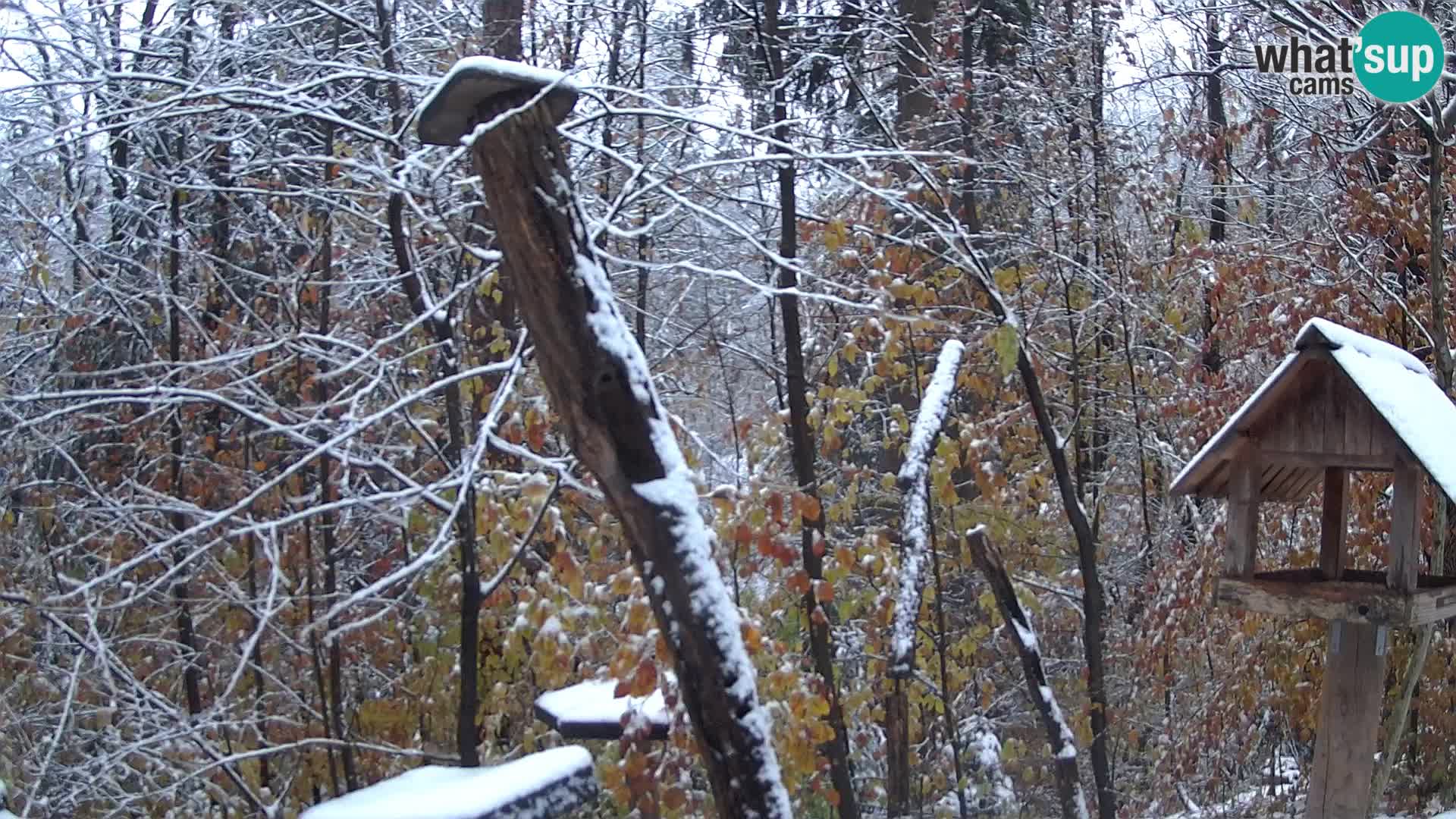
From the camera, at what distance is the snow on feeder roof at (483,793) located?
2.84 meters

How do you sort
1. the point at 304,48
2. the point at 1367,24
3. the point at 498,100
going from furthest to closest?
the point at 1367,24, the point at 304,48, the point at 498,100

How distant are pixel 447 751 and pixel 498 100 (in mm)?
4205

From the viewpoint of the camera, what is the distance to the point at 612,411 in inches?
116

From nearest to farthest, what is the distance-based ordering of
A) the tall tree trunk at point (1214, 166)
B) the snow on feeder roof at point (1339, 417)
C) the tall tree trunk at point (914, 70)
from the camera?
1. the snow on feeder roof at point (1339, 417)
2. the tall tree trunk at point (914, 70)
3. the tall tree trunk at point (1214, 166)

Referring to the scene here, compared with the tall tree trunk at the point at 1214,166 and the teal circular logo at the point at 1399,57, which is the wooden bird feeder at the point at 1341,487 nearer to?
the teal circular logo at the point at 1399,57

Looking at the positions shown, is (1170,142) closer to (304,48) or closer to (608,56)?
(608,56)

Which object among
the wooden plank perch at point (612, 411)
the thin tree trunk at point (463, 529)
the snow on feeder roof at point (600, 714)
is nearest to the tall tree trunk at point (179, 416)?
the thin tree trunk at point (463, 529)

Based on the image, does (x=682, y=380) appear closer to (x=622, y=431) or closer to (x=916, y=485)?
(x=916, y=485)

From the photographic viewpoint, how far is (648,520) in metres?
2.96

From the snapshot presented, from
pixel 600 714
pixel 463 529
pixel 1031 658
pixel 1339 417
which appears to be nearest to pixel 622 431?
pixel 600 714

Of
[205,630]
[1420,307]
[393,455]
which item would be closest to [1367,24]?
[1420,307]

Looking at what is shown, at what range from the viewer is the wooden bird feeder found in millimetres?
3604

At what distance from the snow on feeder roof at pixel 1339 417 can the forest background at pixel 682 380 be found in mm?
847

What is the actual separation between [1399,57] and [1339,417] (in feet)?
10.9
